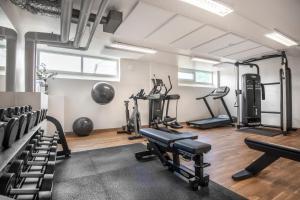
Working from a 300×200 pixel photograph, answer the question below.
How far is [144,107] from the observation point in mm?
5949

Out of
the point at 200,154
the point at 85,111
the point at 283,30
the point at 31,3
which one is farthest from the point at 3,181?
the point at 283,30

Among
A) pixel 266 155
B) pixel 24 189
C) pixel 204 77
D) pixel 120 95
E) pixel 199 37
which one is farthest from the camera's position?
pixel 204 77

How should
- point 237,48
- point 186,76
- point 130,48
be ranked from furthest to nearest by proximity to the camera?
point 186,76
point 237,48
point 130,48

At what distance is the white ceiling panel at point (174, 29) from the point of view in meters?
2.87

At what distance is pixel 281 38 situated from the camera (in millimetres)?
3928

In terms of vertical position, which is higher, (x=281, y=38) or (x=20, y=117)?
(x=281, y=38)

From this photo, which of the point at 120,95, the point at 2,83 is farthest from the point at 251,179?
the point at 120,95

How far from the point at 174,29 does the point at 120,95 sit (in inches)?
120

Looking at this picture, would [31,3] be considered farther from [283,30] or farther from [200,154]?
[283,30]

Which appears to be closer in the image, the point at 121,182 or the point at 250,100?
the point at 121,182

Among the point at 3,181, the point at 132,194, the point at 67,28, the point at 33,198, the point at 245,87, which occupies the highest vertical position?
the point at 67,28

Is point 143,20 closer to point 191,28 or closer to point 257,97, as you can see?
point 191,28

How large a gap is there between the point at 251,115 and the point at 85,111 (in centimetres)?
530

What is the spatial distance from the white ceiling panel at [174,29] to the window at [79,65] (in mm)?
2463
